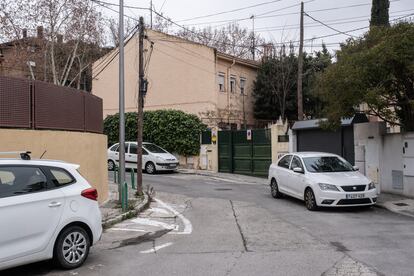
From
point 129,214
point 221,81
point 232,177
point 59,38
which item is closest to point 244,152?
point 232,177

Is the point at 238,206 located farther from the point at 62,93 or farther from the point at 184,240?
the point at 62,93

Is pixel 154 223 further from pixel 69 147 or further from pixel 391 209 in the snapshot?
pixel 391 209

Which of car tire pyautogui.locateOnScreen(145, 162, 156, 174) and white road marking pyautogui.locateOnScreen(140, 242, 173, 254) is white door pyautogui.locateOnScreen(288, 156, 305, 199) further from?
car tire pyautogui.locateOnScreen(145, 162, 156, 174)

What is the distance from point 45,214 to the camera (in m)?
6.66

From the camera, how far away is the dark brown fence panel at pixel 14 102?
989cm

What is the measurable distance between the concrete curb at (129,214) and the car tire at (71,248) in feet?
10.6

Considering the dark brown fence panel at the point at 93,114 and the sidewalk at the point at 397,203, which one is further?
the dark brown fence panel at the point at 93,114

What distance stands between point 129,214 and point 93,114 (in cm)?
327

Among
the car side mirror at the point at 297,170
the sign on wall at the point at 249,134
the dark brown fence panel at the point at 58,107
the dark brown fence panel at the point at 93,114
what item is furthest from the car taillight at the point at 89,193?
the sign on wall at the point at 249,134

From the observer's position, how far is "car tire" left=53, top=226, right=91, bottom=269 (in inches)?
271

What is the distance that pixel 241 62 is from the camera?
1277 inches

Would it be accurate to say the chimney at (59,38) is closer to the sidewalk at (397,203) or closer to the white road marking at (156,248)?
the sidewalk at (397,203)

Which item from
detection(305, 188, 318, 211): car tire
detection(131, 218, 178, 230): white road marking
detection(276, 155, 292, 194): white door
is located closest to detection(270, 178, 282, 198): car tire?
detection(276, 155, 292, 194): white door

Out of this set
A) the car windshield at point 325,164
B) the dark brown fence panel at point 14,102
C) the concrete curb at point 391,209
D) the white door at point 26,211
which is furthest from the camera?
the car windshield at point 325,164
